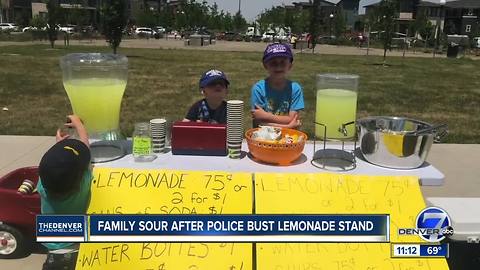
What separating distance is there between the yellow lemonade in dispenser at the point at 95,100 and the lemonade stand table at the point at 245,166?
235mm

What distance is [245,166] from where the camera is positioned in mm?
2496

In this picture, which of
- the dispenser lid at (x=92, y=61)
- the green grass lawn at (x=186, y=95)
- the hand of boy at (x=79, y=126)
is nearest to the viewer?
the hand of boy at (x=79, y=126)

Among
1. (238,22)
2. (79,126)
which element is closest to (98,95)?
(79,126)

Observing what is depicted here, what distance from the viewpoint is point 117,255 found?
7.34 feet

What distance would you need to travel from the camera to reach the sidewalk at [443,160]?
473 centimetres

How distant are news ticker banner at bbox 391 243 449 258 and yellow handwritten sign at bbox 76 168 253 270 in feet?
2.34

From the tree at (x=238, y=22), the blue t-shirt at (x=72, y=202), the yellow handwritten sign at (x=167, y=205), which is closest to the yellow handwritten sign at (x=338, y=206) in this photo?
the yellow handwritten sign at (x=167, y=205)

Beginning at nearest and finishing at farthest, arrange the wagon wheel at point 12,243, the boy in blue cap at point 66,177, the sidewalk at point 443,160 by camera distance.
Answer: the boy in blue cap at point 66,177
the wagon wheel at point 12,243
the sidewalk at point 443,160

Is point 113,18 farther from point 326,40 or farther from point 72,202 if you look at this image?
point 326,40

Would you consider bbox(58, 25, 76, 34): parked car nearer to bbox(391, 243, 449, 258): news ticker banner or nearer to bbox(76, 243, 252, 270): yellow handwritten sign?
bbox(76, 243, 252, 270): yellow handwritten sign

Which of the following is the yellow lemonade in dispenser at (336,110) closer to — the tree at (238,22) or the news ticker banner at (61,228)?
the news ticker banner at (61,228)

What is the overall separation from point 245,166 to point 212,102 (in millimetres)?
920

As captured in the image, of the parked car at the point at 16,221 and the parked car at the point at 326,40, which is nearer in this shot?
the parked car at the point at 16,221

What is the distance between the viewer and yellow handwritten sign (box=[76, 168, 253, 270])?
7.31ft
